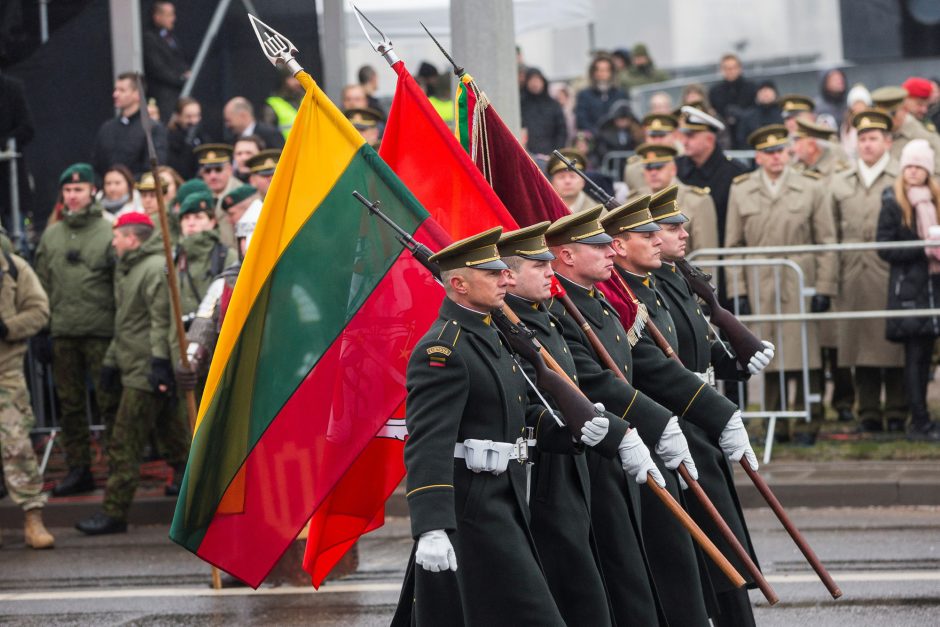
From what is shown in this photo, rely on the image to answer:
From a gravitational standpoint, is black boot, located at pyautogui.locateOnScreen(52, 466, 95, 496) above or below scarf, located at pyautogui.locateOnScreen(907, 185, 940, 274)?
below

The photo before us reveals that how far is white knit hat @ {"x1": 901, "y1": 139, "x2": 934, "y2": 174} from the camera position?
11812 millimetres

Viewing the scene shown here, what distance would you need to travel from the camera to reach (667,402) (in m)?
7.14

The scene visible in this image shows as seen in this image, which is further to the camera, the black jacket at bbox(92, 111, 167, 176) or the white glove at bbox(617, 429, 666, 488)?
the black jacket at bbox(92, 111, 167, 176)

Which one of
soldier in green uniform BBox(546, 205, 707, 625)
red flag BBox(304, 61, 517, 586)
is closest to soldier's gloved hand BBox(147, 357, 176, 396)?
red flag BBox(304, 61, 517, 586)

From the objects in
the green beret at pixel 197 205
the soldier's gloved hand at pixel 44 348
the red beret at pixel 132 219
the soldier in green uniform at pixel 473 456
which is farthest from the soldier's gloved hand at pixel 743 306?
the soldier in green uniform at pixel 473 456

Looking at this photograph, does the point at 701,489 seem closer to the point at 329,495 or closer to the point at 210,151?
the point at 329,495

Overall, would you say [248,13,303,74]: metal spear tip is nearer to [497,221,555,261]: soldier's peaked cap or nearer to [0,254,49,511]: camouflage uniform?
[497,221,555,261]: soldier's peaked cap

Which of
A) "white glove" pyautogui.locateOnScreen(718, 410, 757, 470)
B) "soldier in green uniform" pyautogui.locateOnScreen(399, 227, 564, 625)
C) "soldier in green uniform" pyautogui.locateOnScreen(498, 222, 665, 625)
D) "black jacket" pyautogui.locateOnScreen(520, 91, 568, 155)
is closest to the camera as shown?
"soldier in green uniform" pyautogui.locateOnScreen(399, 227, 564, 625)

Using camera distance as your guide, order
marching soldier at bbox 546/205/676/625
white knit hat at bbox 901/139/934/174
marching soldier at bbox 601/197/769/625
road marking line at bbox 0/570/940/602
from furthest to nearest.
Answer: white knit hat at bbox 901/139/934/174, road marking line at bbox 0/570/940/602, marching soldier at bbox 601/197/769/625, marching soldier at bbox 546/205/676/625

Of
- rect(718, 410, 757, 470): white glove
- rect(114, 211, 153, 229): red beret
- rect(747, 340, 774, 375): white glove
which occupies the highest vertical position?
rect(114, 211, 153, 229): red beret

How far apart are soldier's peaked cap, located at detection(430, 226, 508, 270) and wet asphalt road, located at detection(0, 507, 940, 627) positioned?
9.09 ft

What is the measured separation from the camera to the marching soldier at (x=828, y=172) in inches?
486

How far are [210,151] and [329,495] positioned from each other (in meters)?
6.52

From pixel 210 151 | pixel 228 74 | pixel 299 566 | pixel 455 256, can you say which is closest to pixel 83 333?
pixel 210 151
